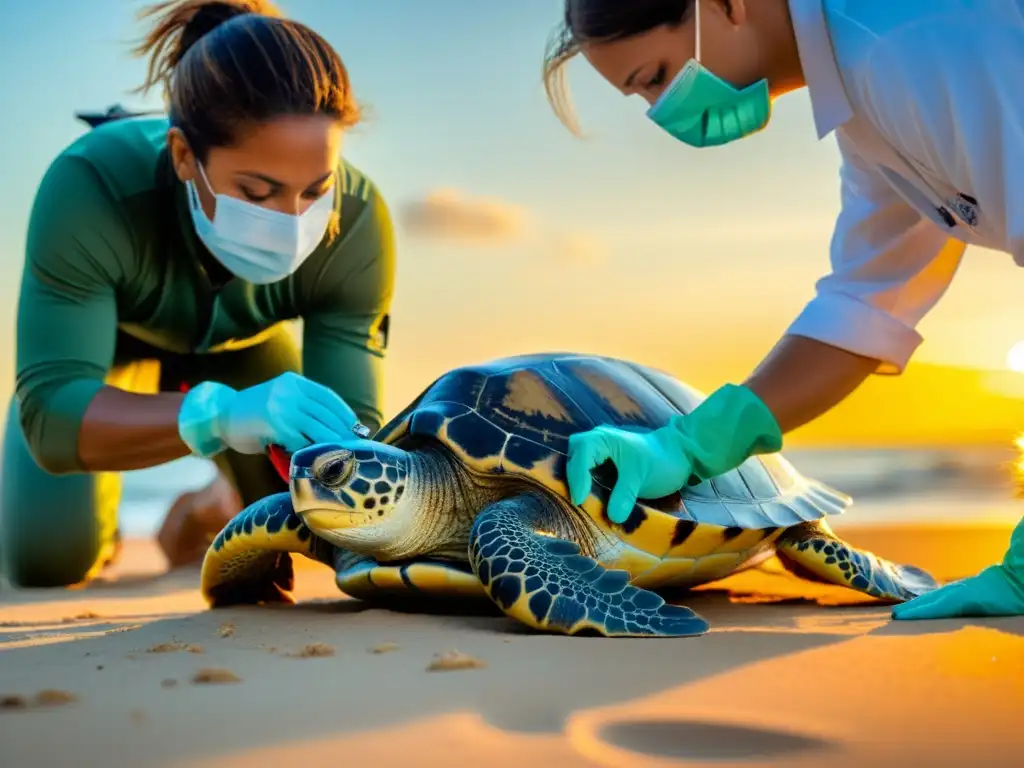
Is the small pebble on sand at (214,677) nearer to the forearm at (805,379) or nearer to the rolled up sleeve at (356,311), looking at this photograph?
the forearm at (805,379)

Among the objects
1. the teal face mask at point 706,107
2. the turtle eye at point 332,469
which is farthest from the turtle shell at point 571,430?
the teal face mask at point 706,107

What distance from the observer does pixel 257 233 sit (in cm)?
304

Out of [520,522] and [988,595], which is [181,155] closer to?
[520,522]

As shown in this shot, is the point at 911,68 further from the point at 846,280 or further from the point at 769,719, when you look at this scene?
the point at 769,719

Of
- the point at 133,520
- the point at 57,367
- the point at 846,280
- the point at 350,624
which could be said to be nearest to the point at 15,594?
the point at 57,367

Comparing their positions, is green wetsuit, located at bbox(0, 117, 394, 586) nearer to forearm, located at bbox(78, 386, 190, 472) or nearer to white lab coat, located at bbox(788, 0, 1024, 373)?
forearm, located at bbox(78, 386, 190, 472)

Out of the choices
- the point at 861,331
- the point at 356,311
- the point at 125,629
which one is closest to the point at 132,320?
the point at 356,311

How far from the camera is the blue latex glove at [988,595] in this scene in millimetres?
2217

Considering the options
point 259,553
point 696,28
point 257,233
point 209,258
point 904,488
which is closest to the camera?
point 696,28

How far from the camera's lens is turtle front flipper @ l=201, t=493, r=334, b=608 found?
2.65m

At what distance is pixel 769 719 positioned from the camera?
4.36 feet

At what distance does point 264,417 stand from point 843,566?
1.78 metres

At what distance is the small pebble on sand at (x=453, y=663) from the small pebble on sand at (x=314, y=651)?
9.9 inches

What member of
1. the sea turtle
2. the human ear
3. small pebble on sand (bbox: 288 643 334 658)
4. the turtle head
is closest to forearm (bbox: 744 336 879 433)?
the sea turtle
